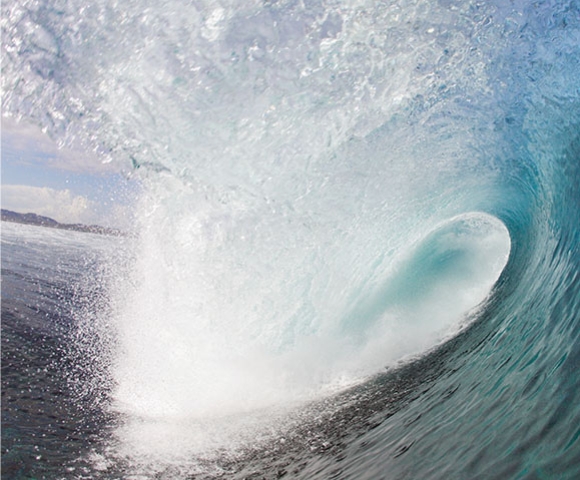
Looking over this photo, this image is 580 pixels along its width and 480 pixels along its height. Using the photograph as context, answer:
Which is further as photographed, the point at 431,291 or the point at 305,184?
the point at 431,291

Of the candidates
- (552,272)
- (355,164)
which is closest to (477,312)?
(552,272)

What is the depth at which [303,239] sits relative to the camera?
7480 millimetres

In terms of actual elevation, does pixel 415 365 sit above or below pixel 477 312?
below

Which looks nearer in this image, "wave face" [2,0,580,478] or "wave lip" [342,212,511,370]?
"wave face" [2,0,580,478]

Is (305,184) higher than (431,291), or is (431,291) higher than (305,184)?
(305,184)

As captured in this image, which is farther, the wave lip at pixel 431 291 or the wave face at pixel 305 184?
the wave lip at pixel 431 291

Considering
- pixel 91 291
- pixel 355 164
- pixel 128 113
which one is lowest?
pixel 355 164

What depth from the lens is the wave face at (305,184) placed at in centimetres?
557

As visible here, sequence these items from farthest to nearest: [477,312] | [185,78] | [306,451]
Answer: [477,312] → [185,78] → [306,451]

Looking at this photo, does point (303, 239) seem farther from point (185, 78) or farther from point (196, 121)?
point (185, 78)

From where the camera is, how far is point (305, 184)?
7.20 metres

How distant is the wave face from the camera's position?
5574 mm

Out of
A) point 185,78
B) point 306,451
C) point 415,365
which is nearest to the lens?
point 306,451

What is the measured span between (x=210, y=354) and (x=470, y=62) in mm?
6625
